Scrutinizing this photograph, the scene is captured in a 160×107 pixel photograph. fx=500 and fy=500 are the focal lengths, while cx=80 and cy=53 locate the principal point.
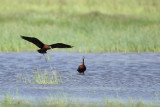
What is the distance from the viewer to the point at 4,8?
36344mm

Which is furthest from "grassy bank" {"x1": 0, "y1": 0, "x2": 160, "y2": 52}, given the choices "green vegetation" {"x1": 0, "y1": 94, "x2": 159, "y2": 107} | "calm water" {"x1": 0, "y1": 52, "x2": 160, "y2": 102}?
"green vegetation" {"x1": 0, "y1": 94, "x2": 159, "y2": 107}

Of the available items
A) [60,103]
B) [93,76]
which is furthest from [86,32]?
[60,103]

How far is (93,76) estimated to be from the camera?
15.8 m

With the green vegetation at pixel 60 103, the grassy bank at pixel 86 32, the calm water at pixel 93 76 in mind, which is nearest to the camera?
the green vegetation at pixel 60 103

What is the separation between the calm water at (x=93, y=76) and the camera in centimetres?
1233

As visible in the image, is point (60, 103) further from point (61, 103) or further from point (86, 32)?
point (86, 32)

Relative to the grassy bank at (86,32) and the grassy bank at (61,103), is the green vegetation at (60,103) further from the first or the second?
the grassy bank at (86,32)

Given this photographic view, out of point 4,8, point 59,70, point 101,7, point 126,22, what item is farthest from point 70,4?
point 59,70

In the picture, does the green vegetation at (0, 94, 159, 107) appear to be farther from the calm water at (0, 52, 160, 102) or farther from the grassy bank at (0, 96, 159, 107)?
the calm water at (0, 52, 160, 102)

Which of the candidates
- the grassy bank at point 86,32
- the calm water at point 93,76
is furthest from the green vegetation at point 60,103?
the grassy bank at point 86,32

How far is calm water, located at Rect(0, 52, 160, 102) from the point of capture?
12.3 metres

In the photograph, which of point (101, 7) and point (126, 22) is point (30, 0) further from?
point (126, 22)

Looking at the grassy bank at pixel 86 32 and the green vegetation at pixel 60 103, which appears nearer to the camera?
the green vegetation at pixel 60 103

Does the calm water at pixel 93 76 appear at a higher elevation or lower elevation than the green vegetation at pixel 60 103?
higher
